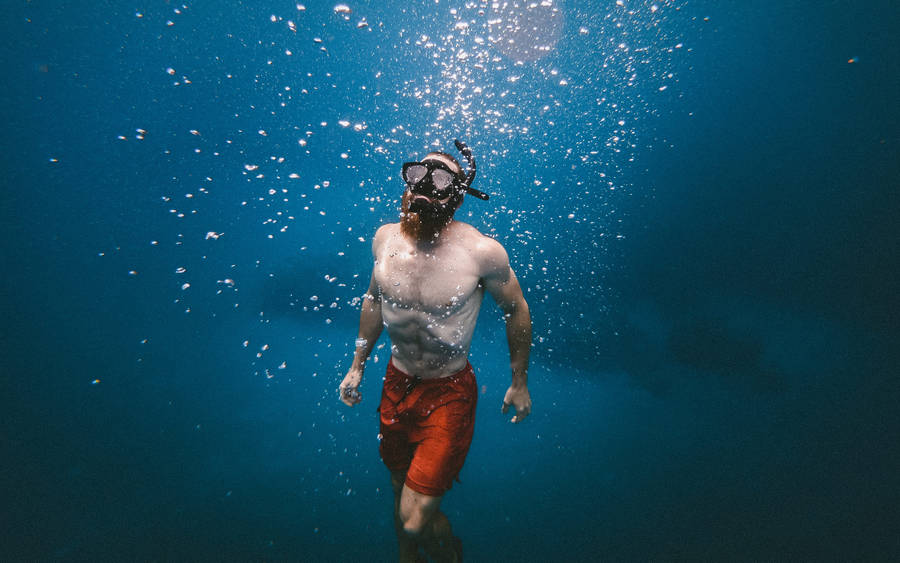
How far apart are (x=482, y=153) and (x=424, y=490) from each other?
378 centimetres

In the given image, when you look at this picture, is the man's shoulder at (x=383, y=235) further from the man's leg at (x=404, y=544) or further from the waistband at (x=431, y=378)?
the man's leg at (x=404, y=544)

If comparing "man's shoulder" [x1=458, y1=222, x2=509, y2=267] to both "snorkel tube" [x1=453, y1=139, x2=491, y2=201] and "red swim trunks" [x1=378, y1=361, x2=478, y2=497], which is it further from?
"red swim trunks" [x1=378, y1=361, x2=478, y2=497]

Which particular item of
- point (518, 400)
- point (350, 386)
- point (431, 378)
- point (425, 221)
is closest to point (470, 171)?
point (425, 221)

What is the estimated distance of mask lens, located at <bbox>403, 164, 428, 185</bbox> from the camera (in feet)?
4.29

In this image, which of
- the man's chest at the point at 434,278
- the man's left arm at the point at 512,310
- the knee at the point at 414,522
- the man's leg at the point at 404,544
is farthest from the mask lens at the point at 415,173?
the man's leg at the point at 404,544

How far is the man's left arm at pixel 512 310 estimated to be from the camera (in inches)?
57.7

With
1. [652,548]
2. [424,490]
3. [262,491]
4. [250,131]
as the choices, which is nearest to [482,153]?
[250,131]

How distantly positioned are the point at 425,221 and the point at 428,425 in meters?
0.99

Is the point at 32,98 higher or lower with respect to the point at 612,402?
higher

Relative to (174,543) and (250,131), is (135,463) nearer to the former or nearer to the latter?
(174,543)

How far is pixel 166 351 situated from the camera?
7.89m

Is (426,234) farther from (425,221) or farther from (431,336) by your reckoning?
(431,336)

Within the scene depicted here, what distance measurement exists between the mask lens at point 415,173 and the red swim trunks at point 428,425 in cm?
96

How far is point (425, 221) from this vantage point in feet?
4.56
